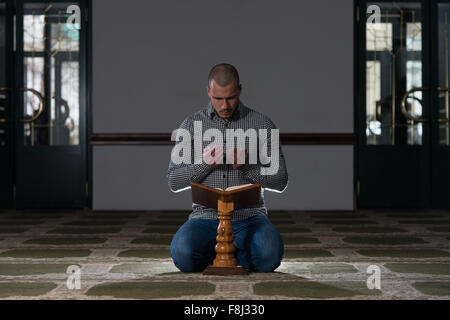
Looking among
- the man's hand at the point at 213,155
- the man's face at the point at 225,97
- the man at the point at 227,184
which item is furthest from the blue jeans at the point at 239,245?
the man's face at the point at 225,97

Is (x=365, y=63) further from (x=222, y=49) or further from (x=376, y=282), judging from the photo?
(x=376, y=282)

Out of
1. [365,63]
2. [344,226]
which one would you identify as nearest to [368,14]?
[365,63]

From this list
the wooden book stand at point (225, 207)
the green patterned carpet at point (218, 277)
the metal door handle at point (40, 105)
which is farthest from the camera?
the metal door handle at point (40, 105)

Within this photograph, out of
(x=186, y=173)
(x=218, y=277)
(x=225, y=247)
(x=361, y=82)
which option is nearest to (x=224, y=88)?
(x=186, y=173)

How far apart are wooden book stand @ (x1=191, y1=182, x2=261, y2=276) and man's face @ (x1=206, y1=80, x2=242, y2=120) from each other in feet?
1.13

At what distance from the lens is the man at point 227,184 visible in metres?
2.62

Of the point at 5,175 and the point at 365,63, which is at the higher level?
the point at 365,63

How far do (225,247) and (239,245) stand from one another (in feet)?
0.50

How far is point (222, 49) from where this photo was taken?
250 inches

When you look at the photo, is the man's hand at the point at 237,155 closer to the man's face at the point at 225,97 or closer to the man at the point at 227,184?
the man at the point at 227,184

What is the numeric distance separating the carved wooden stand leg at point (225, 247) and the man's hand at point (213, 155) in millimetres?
170

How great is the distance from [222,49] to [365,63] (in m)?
1.49

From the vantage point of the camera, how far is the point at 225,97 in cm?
261

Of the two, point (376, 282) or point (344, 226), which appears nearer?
point (376, 282)
